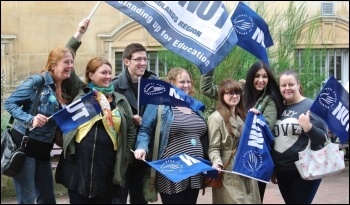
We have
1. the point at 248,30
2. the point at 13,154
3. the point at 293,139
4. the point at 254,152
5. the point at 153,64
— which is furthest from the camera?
the point at 153,64

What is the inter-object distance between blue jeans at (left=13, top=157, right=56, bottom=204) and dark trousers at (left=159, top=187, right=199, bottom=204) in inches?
37.7

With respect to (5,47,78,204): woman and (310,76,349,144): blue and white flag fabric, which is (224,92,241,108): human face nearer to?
(310,76,349,144): blue and white flag fabric

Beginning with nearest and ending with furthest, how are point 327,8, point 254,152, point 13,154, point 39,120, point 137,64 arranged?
1. point 39,120
2. point 13,154
3. point 254,152
4. point 137,64
5. point 327,8

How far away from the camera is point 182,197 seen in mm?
5676

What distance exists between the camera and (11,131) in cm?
567

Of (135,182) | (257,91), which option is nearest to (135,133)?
(135,182)

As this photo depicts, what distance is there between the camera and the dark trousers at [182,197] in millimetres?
5660

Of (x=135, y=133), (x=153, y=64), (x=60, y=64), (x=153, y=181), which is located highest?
(x=153, y=64)

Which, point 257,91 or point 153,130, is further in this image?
point 257,91

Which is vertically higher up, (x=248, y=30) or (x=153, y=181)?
(x=248, y=30)

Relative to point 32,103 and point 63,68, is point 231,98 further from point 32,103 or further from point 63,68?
point 32,103

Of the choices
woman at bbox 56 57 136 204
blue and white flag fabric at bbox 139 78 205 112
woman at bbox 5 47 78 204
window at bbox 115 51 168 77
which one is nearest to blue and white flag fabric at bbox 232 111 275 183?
blue and white flag fabric at bbox 139 78 205 112

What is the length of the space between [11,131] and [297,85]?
8.03 feet

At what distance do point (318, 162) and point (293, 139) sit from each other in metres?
0.28
